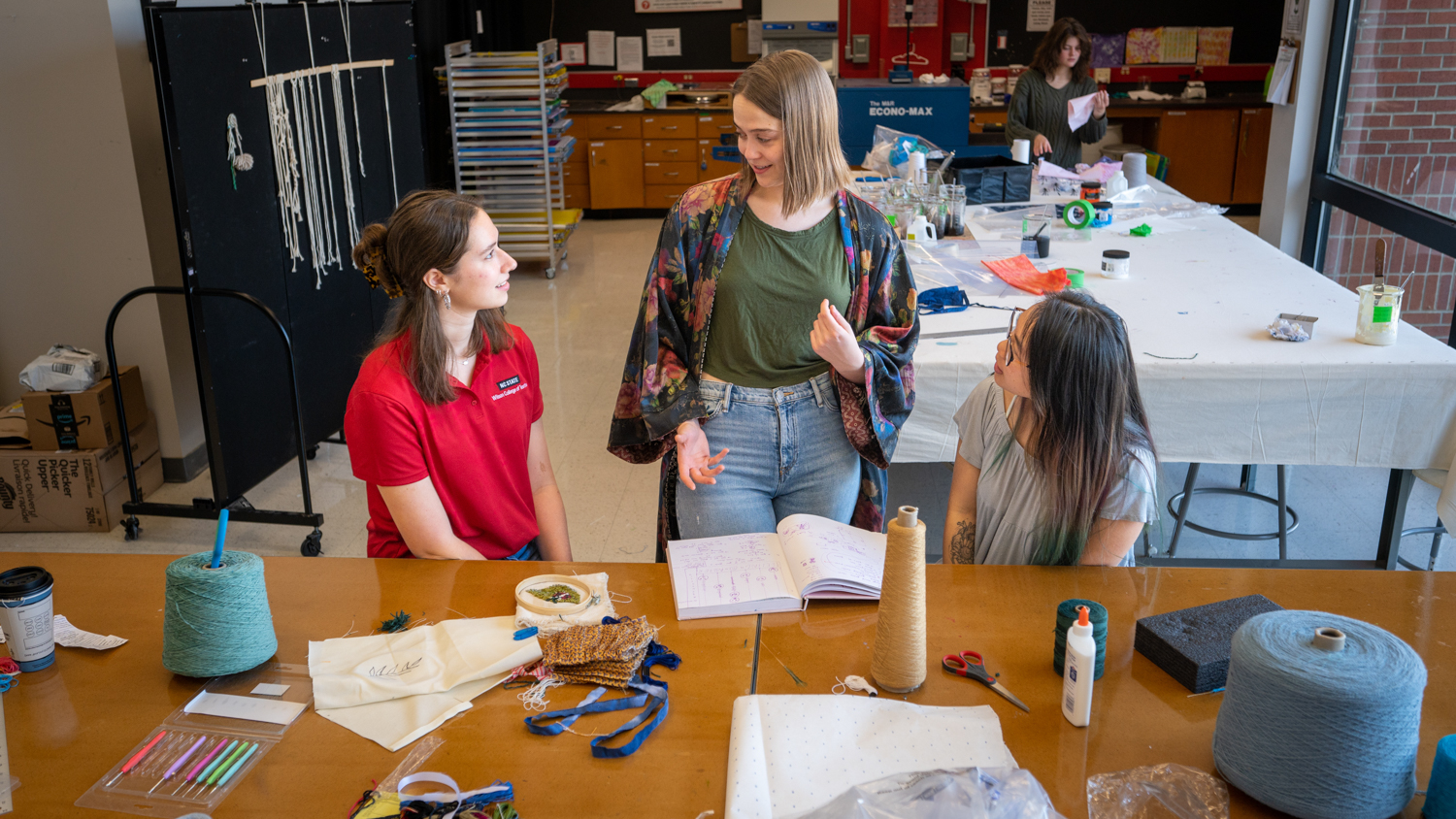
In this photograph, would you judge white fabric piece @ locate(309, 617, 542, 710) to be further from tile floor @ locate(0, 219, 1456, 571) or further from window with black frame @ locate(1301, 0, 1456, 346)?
window with black frame @ locate(1301, 0, 1456, 346)

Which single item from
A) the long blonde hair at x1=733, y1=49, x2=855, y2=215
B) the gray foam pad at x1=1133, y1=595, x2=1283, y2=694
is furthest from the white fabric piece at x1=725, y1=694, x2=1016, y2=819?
the long blonde hair at x1=733, y1=49, x2=855, y2=215

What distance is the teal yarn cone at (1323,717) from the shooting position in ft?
3.75

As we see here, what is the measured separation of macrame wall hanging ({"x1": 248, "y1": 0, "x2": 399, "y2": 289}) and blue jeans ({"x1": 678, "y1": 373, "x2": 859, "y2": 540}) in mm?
2227

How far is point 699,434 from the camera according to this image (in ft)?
6.77

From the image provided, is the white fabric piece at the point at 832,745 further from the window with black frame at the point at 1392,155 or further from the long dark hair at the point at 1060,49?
the long dark hair at the point at 1060,49

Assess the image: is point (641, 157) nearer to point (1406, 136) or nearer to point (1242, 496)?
point (1406, 136)

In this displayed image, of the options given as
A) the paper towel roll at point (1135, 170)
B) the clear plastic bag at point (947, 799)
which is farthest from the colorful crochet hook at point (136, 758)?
the paper towel roll at point (1135, 170)

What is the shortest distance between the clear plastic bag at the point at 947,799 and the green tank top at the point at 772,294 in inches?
39.9

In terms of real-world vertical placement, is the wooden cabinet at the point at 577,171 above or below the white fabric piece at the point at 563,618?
above

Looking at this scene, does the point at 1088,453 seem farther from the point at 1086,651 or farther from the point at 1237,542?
the point at 1237,542

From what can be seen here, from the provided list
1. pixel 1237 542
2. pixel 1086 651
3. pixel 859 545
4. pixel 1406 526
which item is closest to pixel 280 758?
pixel 859 545

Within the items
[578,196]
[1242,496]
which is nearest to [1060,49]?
[1242,496]

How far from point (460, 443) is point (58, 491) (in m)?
2.34

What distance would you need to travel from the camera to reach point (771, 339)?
2.08 meters
